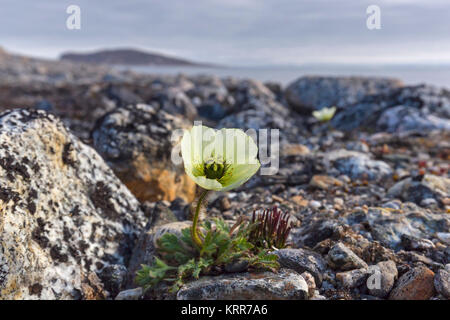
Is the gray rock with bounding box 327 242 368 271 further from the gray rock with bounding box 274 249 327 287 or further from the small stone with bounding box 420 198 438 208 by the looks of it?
the small stone with bounding box 420 198 438 208

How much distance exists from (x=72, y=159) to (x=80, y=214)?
0.63m

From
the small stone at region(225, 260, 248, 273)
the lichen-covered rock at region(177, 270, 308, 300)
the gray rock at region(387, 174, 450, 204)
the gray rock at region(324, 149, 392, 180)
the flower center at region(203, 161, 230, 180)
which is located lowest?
the lichen-covered rock at region(177, 270, 308, 300)

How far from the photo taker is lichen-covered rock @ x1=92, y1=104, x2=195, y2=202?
18.2ft

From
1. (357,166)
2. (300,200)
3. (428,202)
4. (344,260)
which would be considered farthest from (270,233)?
(357,166)

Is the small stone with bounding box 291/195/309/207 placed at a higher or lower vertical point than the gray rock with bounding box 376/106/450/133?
lower

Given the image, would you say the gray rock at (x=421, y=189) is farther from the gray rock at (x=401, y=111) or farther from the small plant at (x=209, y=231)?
the gray rock at (x=401, y=111)

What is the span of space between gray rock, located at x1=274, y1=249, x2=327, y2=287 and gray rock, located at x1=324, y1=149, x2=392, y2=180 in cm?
336

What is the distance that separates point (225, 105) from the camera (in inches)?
591

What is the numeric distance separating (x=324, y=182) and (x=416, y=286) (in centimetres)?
290

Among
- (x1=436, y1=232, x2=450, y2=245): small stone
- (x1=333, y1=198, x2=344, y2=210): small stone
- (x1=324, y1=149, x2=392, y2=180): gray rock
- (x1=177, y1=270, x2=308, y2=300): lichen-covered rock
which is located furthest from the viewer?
(x1=324, y1=149, x2=392, y2=180): gray rock

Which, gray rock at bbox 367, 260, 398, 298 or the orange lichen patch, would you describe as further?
the orange lichen patch

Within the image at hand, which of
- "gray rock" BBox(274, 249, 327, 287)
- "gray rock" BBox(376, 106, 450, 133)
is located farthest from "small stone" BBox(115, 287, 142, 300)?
"gray rock" BBox(376, 106, 450, 133)
